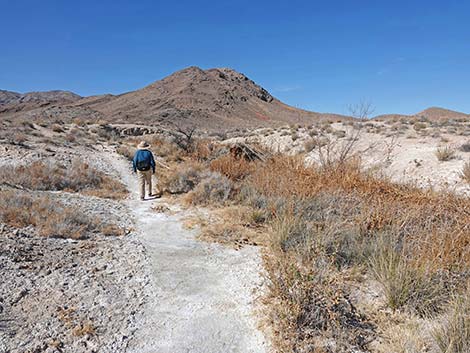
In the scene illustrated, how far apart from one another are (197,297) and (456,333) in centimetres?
234

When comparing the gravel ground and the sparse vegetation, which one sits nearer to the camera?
the gravel ground

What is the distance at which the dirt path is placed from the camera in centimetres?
263

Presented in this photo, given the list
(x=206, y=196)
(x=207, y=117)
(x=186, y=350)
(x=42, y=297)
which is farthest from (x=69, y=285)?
(x=207, y=117)

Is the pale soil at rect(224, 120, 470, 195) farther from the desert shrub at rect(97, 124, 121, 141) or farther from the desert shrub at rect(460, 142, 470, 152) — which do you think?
the desert shrub at rect(97, 124, 121, 141)

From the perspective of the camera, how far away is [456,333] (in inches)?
88.8

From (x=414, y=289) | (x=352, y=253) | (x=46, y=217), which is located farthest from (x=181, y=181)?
(x=414, y=289)

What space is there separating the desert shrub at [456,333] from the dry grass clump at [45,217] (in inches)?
181

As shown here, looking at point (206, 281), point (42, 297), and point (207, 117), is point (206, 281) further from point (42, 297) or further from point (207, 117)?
point (207, 117)

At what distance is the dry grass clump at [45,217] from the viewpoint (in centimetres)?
457

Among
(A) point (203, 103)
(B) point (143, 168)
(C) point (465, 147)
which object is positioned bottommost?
(B) point (143, 168)

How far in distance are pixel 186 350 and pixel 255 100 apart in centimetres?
7391

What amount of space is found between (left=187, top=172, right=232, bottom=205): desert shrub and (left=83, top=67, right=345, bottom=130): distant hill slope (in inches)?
1705

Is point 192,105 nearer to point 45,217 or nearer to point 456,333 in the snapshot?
point 45,217

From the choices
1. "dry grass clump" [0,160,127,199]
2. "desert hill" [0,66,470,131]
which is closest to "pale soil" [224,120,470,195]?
"dry grass clump" [0,160,127,199]
